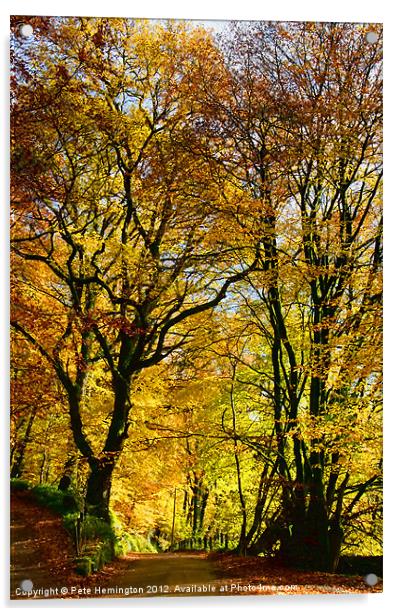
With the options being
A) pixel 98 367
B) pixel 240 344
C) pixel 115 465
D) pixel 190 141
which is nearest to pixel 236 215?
pixel 190 141

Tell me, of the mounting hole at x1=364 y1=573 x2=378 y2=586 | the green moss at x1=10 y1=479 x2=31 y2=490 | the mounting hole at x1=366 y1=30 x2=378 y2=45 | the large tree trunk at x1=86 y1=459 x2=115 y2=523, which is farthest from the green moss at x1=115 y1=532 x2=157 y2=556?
the mounting hole at x1=366 y1=30 x2=378 y2=45

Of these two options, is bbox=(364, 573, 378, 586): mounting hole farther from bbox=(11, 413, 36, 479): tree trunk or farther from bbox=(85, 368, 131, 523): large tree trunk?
bbox=(11, 413, 36, 479): tree trunk

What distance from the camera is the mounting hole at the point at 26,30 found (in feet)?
15.2

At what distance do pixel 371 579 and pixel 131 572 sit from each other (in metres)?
1.76

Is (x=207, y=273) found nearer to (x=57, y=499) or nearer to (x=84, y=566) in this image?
(x=57, y=499)

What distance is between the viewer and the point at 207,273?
15.8 ft

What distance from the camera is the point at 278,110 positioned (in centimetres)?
489

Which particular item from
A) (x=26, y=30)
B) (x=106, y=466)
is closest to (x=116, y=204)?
(x=26, y=30)

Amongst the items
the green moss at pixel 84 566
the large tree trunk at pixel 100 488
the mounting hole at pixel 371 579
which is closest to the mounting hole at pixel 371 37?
the large tree trunk at pixel 100 488

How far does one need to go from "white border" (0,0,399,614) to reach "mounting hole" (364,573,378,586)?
3.5 inches

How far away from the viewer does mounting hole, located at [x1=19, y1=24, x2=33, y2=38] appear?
182 inches

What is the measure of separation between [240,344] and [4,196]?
2.02 m

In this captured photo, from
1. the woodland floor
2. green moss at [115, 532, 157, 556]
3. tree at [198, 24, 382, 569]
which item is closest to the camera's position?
the woodland floor
